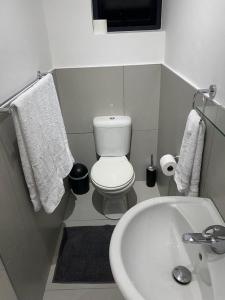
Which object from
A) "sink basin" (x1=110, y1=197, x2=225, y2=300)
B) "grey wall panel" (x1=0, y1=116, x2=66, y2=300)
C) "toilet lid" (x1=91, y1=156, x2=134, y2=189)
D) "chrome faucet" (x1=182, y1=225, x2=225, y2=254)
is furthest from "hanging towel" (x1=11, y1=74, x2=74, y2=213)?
"chrome faucet" (x1=182, y1=225, x2=225, y2=254)

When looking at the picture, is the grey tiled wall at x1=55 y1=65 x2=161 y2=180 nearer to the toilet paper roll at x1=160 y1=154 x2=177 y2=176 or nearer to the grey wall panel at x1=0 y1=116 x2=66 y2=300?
the toilet paper roll at x1=160 y1=154 x2=177 y2=176

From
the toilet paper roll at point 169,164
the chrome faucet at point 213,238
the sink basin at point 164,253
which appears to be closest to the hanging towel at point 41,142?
the sink basin at point 164,253

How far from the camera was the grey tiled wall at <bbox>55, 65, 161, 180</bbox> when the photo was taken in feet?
6.14

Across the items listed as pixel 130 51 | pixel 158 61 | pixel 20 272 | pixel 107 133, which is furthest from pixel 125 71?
pixel 20 272

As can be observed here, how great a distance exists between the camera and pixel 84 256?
1.65m

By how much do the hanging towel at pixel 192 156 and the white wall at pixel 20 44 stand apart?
881 millimetres

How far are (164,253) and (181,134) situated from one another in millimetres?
738

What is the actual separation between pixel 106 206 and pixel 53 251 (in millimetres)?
573

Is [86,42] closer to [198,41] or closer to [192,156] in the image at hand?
[198,41]

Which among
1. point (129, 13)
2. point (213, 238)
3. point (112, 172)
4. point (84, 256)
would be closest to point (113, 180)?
point (112, 172)

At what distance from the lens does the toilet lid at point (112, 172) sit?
1.66 m

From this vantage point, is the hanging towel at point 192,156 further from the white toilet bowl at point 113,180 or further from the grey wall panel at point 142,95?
the grey wall panel at point 142,95

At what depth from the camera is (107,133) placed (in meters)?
1.93

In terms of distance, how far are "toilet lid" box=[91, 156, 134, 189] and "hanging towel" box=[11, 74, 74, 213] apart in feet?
1.05
